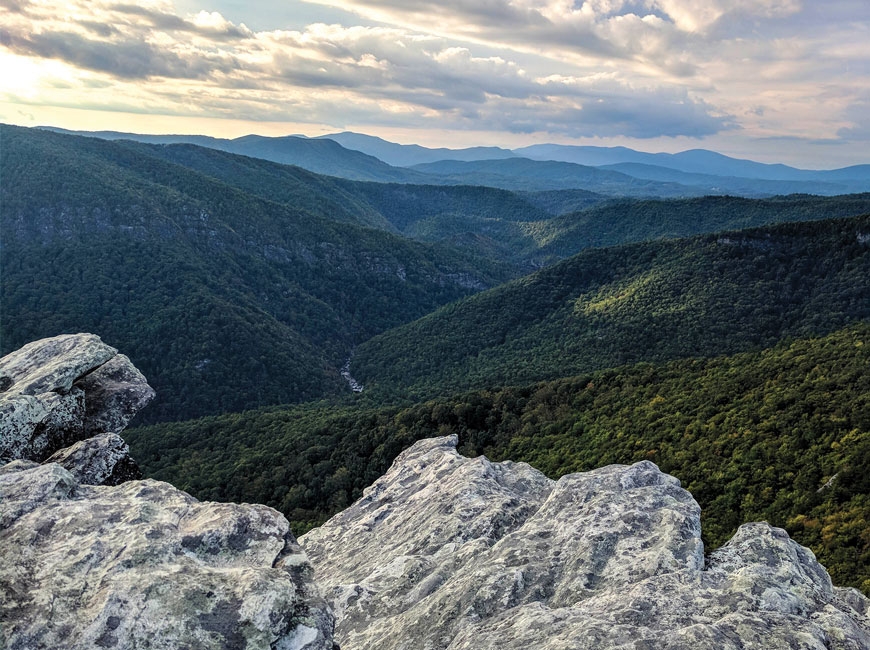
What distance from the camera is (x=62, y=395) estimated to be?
31.5 meters

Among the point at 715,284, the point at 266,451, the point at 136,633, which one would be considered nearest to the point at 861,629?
the point at 136,633

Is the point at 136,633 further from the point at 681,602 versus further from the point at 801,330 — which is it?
the point at 801,330

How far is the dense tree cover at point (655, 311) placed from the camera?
12419 cm

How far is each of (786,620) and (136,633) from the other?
74.7ft

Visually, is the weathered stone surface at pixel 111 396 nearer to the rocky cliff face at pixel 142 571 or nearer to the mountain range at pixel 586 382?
the rocky cliff face at pixel 142 571

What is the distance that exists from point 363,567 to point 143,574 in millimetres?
18121

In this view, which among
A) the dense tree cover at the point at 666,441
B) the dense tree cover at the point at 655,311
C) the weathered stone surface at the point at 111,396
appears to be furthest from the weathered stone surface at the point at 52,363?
the dense tree cover at the point at 655,311

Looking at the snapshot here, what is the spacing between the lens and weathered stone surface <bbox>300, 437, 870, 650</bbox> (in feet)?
61.0

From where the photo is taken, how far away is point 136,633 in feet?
47.5

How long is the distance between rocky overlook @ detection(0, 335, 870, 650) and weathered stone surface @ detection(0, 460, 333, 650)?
0.06 m

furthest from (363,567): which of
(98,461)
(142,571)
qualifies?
(142,571)

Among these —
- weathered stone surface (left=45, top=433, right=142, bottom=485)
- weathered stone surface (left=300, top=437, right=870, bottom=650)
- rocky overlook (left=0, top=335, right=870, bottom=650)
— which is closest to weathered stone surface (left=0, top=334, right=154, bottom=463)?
rocky overlook (left=0, top=335, right=870, bottom=650)

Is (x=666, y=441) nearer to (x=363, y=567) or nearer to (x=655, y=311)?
(x=363, y=567)

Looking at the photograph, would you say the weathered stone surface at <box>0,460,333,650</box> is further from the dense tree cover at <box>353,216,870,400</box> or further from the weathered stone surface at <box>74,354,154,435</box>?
the dense tree cover at <box>353,216,870,400</box>
